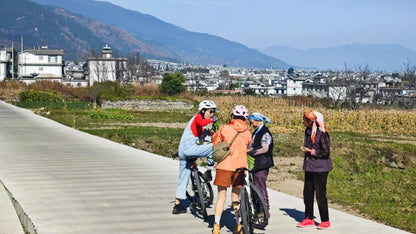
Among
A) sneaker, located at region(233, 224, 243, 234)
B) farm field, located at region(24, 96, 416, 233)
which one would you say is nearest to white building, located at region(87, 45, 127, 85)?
farm field, located at region(24, 96, 416, 233)

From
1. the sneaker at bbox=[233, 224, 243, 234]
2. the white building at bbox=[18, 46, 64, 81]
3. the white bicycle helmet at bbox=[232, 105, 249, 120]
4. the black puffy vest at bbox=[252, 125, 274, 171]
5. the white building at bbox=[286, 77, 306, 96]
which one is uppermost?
the white building at bbox=[18, 46, 64, 81]

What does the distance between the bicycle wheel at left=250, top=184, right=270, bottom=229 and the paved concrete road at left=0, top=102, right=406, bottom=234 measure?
0.96 feet

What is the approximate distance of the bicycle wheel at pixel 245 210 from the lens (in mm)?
7660

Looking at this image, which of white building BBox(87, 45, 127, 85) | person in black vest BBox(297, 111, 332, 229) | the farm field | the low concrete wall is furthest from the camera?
white building BBox(87, 45, 127, 85)

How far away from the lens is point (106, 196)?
10820mm

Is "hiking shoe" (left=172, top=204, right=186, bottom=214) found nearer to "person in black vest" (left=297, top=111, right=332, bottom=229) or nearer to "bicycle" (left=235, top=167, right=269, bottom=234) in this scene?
"bicycle" (left=235, top=167, right=269, bottom=234)

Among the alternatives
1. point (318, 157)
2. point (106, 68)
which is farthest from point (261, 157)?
point (106, 68)

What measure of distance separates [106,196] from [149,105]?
46.5 meters

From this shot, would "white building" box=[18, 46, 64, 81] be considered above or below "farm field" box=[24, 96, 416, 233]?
above

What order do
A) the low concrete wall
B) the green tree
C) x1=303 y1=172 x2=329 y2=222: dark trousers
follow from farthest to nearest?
the green tree, the low concrete wall, x1=303 y1=172 x2=329 y2=222: dark trousers

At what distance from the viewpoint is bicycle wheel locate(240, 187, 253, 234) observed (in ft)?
25.1

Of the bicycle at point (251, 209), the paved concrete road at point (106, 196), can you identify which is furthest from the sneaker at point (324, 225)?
the bicycle at point (251, 209)

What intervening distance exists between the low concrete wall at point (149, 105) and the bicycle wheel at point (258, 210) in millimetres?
47269

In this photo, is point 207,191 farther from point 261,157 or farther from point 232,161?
point 232,161
